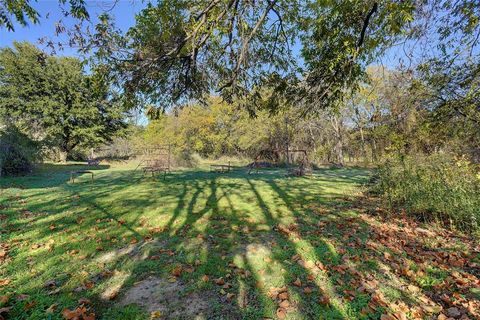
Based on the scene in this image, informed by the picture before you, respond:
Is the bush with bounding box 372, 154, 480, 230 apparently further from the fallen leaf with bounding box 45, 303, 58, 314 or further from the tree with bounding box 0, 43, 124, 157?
the tree with bounding box 0, 43, 124, 157

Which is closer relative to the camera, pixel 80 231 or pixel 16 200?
pixel 80 231

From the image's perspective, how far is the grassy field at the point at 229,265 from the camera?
8.35 ft

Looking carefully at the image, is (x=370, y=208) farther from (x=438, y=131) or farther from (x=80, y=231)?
(x=80, y=231)

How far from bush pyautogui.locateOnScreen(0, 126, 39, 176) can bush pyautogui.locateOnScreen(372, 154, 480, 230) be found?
15.6 metres

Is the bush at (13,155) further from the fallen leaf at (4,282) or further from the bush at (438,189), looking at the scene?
the bush at (438,189)

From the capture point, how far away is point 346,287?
2908 millimetres

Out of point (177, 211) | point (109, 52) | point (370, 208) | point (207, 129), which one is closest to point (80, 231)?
point (177, 211)

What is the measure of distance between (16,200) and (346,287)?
8183 mm

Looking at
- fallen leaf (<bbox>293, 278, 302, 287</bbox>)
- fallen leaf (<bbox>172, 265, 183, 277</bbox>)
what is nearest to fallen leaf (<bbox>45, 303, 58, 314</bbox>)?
fallen leaf (<bbox>172, 265, 183, 277</bbox>)

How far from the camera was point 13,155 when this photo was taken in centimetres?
1272

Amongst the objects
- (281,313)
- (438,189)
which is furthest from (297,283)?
(438,189)

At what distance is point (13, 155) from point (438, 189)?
16.5 meters

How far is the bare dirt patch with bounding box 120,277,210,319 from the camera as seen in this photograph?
2.46 meters

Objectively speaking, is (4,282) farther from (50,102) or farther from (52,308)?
(50,102)
